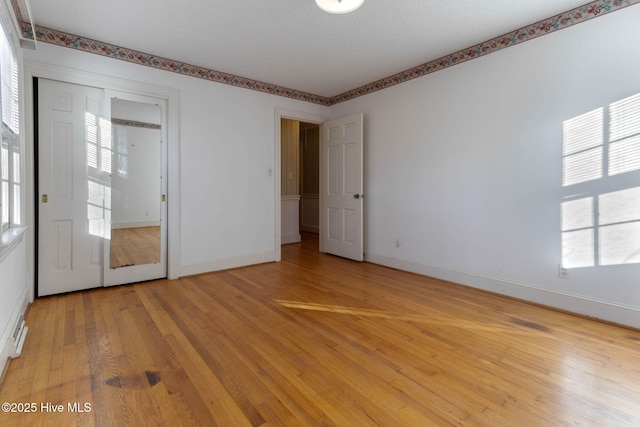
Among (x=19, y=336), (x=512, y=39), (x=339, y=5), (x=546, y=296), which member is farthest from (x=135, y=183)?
(x=546, y=296)

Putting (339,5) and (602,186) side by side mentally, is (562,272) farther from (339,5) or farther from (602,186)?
(339,5)

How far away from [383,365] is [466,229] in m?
2.19

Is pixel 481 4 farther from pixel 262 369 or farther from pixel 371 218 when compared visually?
pixel 262 369

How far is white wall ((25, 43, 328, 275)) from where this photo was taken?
385 cm

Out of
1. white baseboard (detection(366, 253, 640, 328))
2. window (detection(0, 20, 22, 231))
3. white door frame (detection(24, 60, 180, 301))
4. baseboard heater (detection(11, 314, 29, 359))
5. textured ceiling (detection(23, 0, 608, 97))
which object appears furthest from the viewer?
white door frame (detection(24, 60, 180, 301))

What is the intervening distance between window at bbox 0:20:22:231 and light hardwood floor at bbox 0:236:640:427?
92cm

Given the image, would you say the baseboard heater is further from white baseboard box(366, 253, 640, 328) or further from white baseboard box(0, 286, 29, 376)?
white baseboard box(366, 253, 640, 328)

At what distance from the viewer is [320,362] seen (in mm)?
1942

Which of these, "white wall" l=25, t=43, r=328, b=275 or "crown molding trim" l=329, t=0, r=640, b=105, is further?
"white wall" l=25, t=43, r=328, b=275

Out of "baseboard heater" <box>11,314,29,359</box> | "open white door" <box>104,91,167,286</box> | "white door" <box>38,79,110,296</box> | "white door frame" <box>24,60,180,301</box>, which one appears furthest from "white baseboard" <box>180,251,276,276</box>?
"baseboard heater" <box>11,314,29,359</box>

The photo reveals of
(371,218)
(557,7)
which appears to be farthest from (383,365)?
(557,7)

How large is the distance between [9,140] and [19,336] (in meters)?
1.49

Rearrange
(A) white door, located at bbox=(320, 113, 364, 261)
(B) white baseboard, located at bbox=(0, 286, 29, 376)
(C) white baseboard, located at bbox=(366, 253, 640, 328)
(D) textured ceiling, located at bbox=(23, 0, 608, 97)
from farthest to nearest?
1. (A) white door, located at bbox=(320, 113, 364, 261)
2. (D) textured ceiling, located at bbox=(23, 0, 608, 97)
3. (C) white baseboard, located at bbox=(366, 253, 640, 328)
4. (B) white baseboard, located at bbox=(0, 286, 29, 376)

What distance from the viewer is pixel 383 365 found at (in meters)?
1.91
